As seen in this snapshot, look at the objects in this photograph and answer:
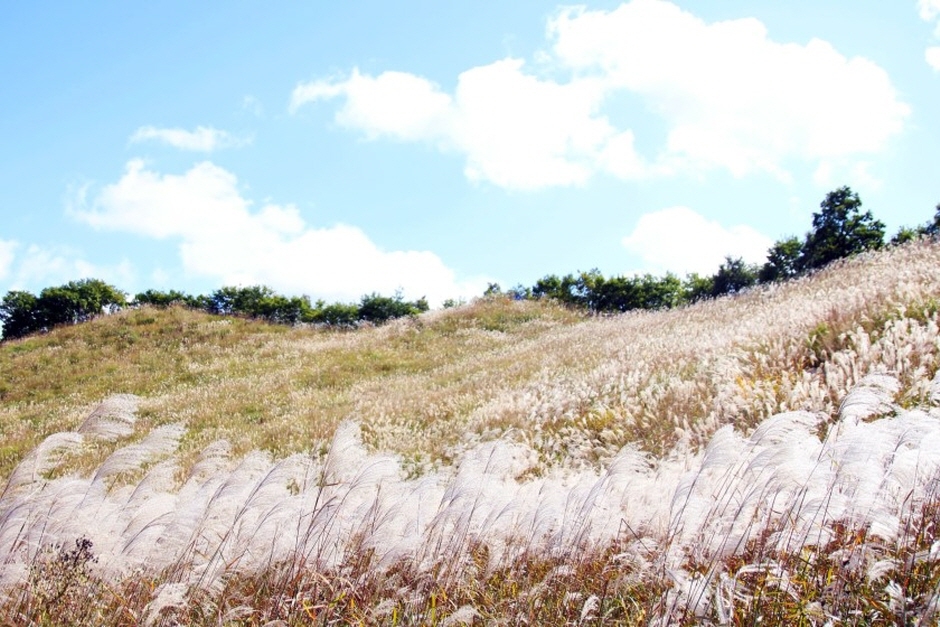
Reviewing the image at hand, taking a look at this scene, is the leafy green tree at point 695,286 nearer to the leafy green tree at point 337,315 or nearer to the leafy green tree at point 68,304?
the leafy green tree at point 337,315

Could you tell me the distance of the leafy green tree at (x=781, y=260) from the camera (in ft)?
103

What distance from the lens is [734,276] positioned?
107ft

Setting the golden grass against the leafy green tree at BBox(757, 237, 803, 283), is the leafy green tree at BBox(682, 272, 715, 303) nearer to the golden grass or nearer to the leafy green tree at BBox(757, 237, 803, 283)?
the leafy green tree at BBox(757, 237, 803, 283)

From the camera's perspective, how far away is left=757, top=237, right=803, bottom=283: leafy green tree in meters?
31.3

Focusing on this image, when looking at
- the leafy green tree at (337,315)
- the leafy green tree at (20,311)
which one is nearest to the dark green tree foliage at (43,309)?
the leafy green tree at (20,311)

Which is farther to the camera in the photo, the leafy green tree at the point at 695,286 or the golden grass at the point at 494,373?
the leafy green tree at the point at 695,286

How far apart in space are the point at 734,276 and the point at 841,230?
519cm

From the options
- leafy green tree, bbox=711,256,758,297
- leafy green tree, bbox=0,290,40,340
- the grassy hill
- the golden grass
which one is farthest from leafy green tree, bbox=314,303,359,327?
the grassy hill

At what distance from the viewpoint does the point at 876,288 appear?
1018 cm

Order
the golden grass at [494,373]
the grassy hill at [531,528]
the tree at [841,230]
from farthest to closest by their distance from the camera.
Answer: the tree at [841,230], the golden grass at [494,373], the grassy hill at [531,528]

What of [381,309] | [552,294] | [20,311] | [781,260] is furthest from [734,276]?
[20,311]

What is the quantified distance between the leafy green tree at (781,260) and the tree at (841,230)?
160 cm

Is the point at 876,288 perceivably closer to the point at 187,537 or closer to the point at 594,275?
the point at 187,537

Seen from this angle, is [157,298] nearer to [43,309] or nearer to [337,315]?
[43,309]
